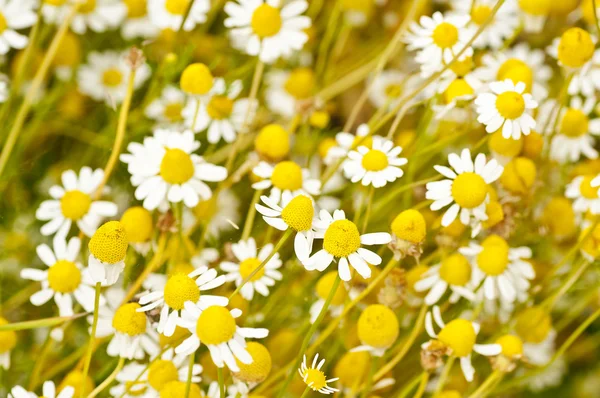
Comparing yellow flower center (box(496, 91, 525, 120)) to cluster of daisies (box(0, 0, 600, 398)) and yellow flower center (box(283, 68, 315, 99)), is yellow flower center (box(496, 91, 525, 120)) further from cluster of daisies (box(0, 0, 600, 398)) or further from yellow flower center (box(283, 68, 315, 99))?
yellow flower center (box(283, 68, 315, 99))

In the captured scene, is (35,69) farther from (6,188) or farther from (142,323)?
(142,323)

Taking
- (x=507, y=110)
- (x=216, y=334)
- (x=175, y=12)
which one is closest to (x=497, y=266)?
(x=507, y=110)

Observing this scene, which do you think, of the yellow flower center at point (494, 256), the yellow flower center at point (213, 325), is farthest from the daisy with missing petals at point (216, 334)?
the yellow flower center at point (494, 256)

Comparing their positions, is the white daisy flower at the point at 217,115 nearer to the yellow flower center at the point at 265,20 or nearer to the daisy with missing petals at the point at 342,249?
the yellow flower center at the point at 265,20

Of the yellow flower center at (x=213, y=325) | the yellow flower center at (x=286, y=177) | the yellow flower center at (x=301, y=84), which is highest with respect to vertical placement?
the yellow flower center at (x=213, y=325)

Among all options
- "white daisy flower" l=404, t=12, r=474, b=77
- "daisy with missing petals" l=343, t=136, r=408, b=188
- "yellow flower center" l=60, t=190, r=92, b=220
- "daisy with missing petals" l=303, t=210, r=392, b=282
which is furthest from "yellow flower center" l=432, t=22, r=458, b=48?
"yellow flower center" l=60, t=190, r=92, b=220

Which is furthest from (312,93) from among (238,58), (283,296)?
(283,296)

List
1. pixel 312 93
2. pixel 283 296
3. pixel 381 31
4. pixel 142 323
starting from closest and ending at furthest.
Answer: pixel 142 323
pixel 283 296
pixel 312 93
pixel 381 31

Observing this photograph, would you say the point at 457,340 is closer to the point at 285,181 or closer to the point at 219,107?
the point at 285,181
